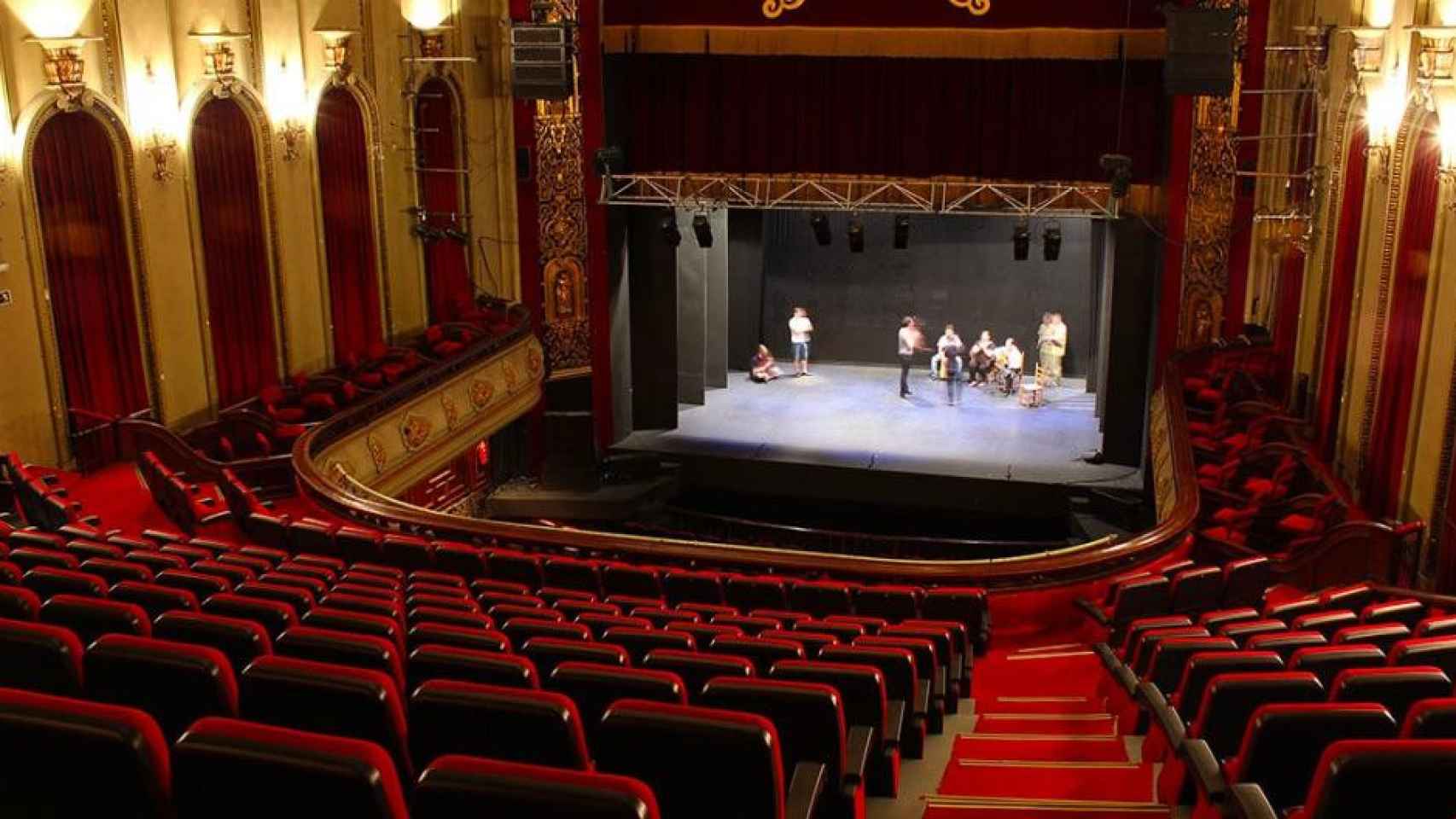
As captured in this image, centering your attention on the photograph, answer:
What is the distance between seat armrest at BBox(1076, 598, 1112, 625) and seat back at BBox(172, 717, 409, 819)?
243 inches

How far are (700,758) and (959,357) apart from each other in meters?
14.8

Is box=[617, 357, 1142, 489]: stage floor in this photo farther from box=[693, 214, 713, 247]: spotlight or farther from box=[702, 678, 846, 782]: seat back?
box=[702, 678, 846, 782]: seat back

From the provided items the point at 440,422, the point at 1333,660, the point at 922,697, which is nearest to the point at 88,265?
the point at 440,422

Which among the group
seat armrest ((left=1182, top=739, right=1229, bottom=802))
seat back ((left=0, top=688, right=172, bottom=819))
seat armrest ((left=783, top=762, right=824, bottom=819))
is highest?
seat back ((left=0, top=688, right=172, bottom=819))

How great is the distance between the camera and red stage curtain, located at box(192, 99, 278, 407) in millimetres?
12484

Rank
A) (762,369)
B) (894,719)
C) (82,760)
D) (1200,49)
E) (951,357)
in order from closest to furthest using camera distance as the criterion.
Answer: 1. (82,760)
2. (894,719)
3. (1200,49)
4. (951,357)
5. (762,369)

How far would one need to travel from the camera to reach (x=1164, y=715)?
4301 millimetres

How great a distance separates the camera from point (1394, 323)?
10.4 m

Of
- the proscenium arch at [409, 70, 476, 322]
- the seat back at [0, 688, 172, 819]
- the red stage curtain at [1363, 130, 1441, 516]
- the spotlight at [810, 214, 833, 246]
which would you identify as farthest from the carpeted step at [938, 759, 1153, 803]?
the proscenium arch at [409, 70, 476, 322]

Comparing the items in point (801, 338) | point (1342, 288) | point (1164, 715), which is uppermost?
point (1342, 288)

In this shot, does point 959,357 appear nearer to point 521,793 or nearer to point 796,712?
point 796,712

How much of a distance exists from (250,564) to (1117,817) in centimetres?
461

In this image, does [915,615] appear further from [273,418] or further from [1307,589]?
[273,418]

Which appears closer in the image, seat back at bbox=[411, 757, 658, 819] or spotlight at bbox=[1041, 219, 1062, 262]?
seat back at bbox=[411, 757, 658, 819]
